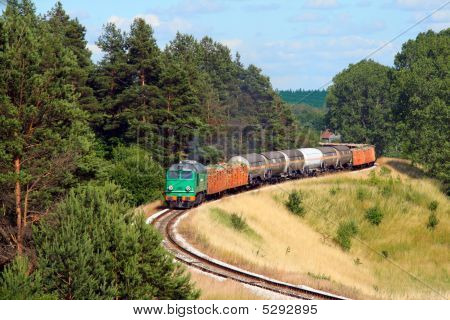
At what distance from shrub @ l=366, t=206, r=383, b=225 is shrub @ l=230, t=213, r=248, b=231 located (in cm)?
2155

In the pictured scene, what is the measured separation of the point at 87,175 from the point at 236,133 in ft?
133

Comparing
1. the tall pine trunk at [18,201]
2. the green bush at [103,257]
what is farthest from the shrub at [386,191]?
the green bush at [103,257]

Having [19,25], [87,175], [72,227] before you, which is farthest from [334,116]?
[72,227]

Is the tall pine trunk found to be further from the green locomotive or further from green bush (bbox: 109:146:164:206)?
green bush (bbox: 109:146:164:206)

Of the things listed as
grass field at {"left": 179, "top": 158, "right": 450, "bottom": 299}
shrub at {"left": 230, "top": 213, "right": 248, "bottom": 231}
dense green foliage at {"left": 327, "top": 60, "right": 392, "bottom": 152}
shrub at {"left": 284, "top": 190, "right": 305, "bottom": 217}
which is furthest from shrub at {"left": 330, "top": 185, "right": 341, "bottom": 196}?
dense green foliage at {"left": 327, "top": 60, "right": 392, "bottom": 152}

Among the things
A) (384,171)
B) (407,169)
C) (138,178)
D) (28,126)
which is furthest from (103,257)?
(407,169)

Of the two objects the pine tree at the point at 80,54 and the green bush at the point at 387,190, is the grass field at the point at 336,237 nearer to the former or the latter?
the green bush at the point at 387,190

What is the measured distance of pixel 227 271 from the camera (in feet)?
97.7

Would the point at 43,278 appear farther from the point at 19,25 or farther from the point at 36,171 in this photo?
the point at 19,25

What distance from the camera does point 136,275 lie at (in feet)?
68.0

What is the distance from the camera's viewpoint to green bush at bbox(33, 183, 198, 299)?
2052 cm

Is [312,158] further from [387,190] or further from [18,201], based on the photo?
[18,201]

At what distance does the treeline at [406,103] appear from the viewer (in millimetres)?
82312

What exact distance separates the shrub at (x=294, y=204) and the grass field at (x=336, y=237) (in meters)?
0.65
